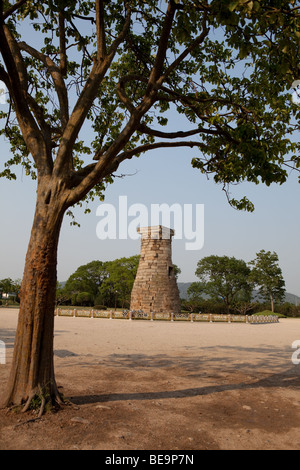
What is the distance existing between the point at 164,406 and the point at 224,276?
200 feet

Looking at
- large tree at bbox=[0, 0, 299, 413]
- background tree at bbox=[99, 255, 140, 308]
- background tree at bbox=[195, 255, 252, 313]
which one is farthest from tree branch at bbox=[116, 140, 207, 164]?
background tree at bbox=[195, 255, 252, 313]

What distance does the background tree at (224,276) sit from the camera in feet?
207

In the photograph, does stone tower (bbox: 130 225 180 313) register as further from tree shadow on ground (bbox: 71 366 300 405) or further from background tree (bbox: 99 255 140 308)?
tree shadow on ground (bbox: 71 366 300 405)

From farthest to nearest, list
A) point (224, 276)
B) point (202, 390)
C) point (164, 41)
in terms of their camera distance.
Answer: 1. point (224, 276)
2. point (202, 390)
3. point (164, 41)

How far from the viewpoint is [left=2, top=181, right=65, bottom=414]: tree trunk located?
16.4ft

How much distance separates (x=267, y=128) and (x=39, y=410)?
742 cm

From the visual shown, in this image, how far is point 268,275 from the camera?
60.6 meters

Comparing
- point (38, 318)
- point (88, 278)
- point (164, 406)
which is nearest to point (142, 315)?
point (164, 406)

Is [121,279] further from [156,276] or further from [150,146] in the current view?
[150,146]

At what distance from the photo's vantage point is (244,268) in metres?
63.9

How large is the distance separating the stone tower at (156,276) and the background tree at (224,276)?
28693mm

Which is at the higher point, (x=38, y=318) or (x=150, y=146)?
(x=150, y=146)

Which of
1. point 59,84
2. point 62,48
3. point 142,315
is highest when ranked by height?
point 62,48

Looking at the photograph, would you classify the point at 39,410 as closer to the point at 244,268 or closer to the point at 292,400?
the point at 292,400
